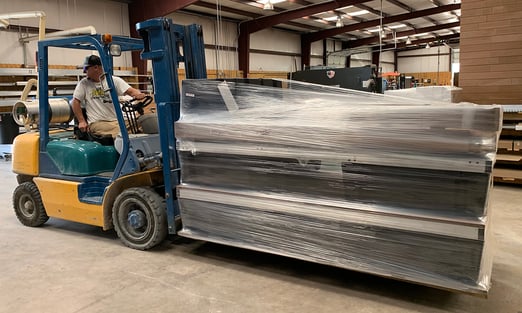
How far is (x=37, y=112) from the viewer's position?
5.05 metres

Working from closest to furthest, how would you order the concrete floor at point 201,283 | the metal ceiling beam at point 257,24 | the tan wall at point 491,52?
the concrete floor at point 201,283
the tan wall at point 491,52
the metal ceiling beam at point 257,24

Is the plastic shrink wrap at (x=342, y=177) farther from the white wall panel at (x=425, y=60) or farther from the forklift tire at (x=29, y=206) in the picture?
Result: the white wall panel at (x=425, y=60)

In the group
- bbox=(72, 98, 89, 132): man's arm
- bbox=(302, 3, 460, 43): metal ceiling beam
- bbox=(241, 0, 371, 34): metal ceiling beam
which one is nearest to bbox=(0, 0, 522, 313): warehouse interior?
bbox=(72, 98, 89, 132): man's arm

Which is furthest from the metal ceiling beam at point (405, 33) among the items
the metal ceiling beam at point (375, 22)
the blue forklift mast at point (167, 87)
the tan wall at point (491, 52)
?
the blue forklift mast at point (167, 87)

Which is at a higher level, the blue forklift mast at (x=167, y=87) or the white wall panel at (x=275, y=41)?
the white wall panel at (x=275, y=41)

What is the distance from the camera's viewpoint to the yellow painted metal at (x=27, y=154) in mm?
4707

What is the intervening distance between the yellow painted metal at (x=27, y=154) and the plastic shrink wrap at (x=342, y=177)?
2076mm

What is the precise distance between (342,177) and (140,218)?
2.06 meters

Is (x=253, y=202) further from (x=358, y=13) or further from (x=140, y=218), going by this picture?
(x=358, y=13)

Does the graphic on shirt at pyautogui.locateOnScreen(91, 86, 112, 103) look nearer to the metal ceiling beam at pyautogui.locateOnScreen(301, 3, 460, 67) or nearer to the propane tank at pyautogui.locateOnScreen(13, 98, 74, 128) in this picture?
the propane tank at pyautogui.locateOnScreen(13, 98, 74, 128)

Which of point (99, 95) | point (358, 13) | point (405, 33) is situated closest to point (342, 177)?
point (99, 95)

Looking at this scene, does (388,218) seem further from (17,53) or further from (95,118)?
(17,53)

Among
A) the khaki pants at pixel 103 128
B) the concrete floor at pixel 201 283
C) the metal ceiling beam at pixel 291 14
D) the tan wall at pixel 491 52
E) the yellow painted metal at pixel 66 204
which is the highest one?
the metal ceiling beam at pixel 291 14

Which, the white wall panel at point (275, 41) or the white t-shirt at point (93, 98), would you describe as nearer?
the white t-shirt at point (93, 98)
